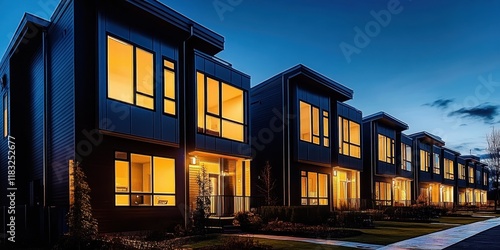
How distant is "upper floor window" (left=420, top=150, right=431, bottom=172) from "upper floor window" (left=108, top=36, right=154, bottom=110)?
35935 mm

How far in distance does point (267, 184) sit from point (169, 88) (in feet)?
26.9

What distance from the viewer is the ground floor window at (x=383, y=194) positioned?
3437 cm

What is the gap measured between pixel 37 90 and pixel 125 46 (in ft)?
17.0

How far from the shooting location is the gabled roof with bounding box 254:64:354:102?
2308 centimetres

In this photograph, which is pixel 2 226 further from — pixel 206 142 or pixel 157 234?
pixel 206 142

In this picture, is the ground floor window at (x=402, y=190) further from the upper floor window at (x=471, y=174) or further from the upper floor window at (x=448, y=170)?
the upper floor window at (x=471, y=174)

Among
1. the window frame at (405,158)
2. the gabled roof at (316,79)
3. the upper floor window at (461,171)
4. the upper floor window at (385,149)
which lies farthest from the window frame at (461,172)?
the gabled roof at (316,79)

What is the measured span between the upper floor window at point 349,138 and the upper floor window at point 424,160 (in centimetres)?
1647

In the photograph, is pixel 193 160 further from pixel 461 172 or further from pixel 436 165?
pixel 461 172

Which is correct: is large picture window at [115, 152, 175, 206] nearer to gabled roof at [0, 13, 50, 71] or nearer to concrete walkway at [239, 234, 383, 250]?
concrete walkway at [239, 234, 383, 250]

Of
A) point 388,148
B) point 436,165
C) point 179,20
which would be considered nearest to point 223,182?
point 179,20

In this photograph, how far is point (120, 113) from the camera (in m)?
14.7

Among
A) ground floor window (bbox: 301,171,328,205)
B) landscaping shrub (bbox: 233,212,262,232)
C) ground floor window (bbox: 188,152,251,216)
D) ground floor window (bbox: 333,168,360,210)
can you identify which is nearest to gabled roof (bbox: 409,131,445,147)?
ground floor window (bbox: 333,168,360,210)

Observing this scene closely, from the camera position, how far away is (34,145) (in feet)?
58.5
